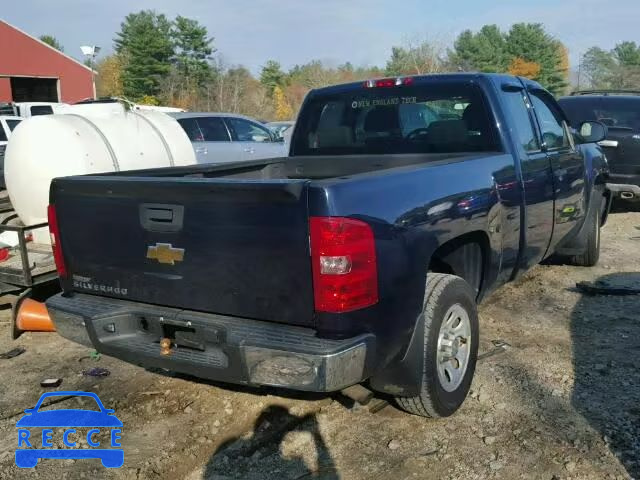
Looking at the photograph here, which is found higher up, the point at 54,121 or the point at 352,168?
the point at 54,121

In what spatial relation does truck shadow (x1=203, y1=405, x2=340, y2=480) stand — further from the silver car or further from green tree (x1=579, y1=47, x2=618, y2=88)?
green tree (x1=579, y1=47, x2=618, y2=88)

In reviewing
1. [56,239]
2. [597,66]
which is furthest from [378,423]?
[597,66]

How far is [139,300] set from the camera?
3240 mm

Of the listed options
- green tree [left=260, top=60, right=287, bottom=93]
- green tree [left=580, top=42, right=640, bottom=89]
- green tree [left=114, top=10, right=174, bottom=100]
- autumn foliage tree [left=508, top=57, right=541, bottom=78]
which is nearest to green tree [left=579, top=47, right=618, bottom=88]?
green tree [left=580, top=42, right=640, bottom=89]

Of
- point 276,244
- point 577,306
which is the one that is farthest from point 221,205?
point 577,306

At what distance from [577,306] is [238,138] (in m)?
7.75

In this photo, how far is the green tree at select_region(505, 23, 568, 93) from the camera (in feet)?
208

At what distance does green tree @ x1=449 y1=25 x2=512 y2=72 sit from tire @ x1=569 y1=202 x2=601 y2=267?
172 feet

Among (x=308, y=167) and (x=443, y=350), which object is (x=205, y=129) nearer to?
(x=308, y=167)

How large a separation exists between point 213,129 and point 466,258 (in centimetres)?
826

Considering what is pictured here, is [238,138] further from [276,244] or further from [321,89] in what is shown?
[276,244]

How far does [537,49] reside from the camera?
63406 mm

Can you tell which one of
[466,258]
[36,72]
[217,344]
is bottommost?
[217,344]

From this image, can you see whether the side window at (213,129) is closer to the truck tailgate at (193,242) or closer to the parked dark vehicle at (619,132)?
the parked dark vehicle at (619,132)
